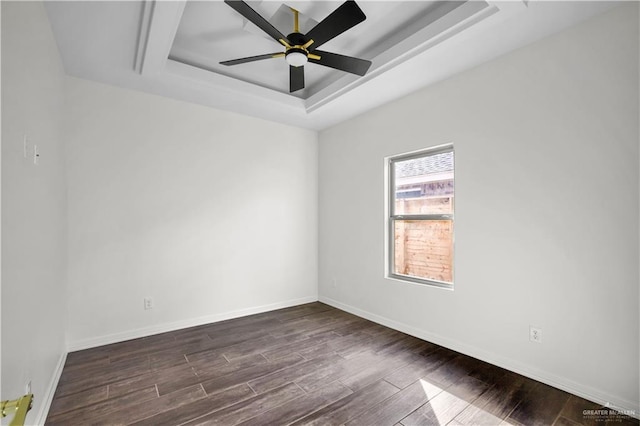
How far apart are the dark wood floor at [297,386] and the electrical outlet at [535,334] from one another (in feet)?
1.00

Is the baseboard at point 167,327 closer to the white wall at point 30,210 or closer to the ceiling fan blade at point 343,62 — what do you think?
the white wall at point 30,210

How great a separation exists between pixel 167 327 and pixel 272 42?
314 centimetres

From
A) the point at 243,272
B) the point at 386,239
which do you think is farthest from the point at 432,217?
the point at 243,272

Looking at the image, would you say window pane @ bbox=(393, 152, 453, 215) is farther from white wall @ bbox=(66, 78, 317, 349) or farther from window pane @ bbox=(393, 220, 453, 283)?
white wall @ bbox=(66, 78, 317, 349)

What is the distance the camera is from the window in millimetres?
3191

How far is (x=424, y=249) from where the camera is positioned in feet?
11.2

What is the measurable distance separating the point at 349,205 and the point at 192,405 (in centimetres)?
282

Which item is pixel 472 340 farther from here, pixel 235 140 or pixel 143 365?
pixel 235 140

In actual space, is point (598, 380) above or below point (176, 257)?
below

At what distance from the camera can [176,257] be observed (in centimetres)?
357

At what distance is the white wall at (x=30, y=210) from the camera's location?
4.69 feet

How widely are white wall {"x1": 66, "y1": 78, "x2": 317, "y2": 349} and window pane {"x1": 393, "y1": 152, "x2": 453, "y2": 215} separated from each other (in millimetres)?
1509

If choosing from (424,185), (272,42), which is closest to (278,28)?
(272,42)

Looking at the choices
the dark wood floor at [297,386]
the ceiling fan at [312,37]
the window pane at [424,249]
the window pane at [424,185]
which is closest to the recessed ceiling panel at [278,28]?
the ceiling fan at [312,37]
